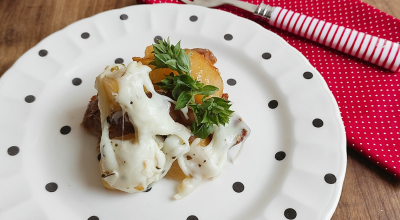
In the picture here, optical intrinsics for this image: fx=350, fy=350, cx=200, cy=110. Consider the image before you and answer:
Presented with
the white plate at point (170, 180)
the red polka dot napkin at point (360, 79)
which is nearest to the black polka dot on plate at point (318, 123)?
the white plate at point (170, 180)

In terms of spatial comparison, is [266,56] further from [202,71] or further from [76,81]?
[76,81]

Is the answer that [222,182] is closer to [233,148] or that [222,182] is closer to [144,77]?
[233,148]

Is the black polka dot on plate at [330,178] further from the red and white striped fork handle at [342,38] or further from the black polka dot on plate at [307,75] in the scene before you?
the red and white striped fork handle at [342,38]

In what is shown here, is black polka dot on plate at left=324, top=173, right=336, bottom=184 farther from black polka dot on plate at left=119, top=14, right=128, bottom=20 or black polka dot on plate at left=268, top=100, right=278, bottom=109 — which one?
black polka dot on plate at left=119, top=14, right=128, bottom=20

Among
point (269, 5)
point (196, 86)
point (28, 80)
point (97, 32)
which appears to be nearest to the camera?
point (196, 86)

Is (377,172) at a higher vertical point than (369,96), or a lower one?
lower

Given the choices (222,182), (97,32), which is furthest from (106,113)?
(97,32)

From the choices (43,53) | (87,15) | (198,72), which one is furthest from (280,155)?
(87,15)
